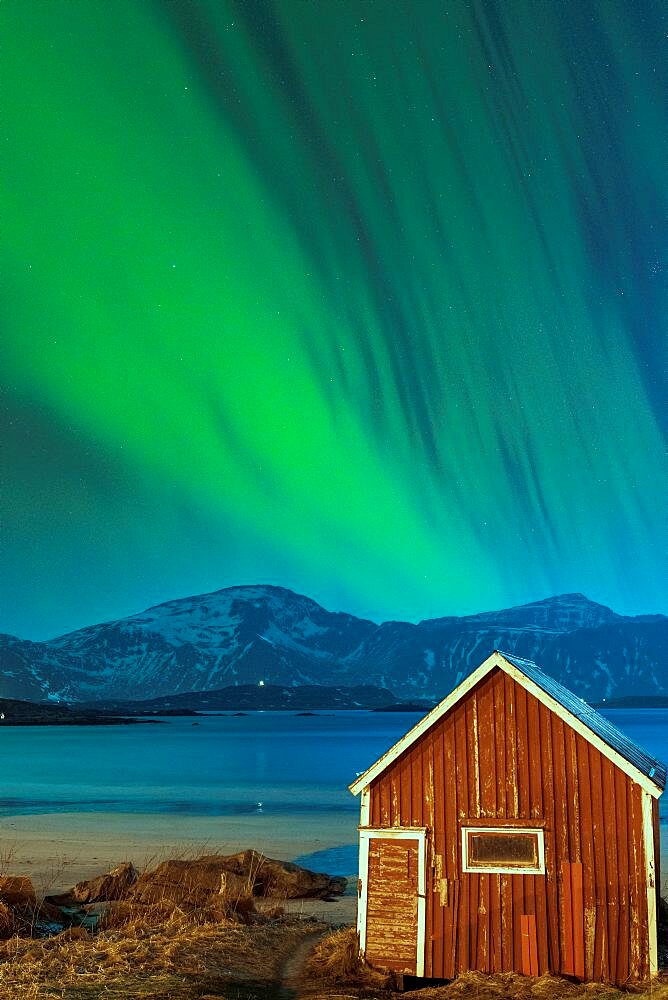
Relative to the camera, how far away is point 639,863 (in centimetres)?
1686

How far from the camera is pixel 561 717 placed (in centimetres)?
1769

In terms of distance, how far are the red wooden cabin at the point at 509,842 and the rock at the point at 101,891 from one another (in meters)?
11.6

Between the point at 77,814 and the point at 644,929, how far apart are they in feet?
176

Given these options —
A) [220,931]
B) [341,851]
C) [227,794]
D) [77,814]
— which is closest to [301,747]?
[227,794]

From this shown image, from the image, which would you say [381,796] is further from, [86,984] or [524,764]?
[86,984]

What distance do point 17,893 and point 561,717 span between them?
1401 centimetres

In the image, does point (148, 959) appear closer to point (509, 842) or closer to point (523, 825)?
point (509, 842)

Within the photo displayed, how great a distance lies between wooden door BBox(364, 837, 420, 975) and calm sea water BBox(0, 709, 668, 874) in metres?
20.3

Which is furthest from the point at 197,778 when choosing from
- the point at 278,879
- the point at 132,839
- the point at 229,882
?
the point at 229,882

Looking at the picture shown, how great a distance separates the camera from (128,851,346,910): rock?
24.5 meters

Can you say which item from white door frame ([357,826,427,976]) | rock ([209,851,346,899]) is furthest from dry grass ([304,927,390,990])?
rock ([209,851,346,899])

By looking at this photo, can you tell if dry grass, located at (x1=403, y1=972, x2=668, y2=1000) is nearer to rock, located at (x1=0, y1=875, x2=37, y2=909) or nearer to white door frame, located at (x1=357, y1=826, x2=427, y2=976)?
white door frame, located at (x1=357, y1=826, x2=427, y2=976)

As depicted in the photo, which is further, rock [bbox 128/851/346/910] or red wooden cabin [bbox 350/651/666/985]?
rock [bbox 128/851/346/910]

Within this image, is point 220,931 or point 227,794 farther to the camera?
point 227,794
